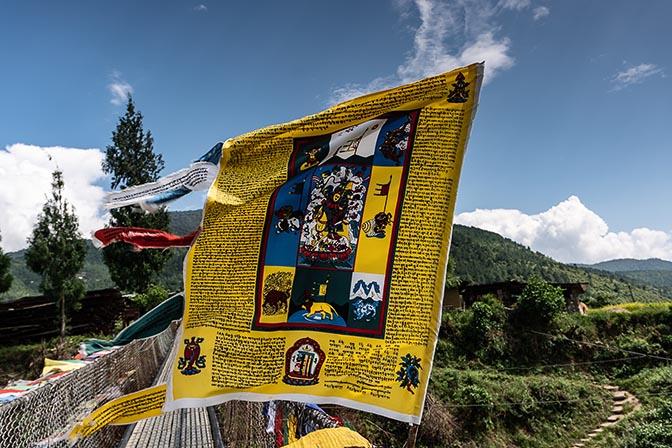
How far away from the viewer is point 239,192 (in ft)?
7.94

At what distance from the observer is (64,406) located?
11.7ft

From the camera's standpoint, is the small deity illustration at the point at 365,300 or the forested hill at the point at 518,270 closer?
the small deity illustration at the point at 365,300

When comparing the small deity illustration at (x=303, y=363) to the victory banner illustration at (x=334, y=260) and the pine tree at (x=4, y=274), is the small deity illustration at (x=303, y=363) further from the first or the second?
the pine tree at (x=4, y=274)

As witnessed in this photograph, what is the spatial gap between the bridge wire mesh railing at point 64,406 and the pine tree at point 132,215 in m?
13.3

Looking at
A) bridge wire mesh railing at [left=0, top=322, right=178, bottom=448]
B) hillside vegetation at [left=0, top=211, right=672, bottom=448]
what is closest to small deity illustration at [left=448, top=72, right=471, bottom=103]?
bridge wire mesh railing at [left=0, top=322, right=178, bottom=448]

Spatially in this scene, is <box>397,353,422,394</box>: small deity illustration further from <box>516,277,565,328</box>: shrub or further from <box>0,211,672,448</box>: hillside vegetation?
<box>516,277,565,328</box>: shrub

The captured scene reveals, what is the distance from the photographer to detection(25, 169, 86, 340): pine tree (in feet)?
44.0

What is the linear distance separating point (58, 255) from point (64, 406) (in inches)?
474

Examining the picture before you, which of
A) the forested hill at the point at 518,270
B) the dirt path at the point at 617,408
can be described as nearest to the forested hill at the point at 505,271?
the forested hill at the point at 518,270

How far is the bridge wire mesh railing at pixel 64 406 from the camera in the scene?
9.36 feet

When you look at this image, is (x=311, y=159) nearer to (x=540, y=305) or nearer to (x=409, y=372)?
(x=409, y=372)

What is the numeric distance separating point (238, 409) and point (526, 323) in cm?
1476

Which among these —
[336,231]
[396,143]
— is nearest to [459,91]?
[396,143]

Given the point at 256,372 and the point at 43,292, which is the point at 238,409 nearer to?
the point at 256,372
